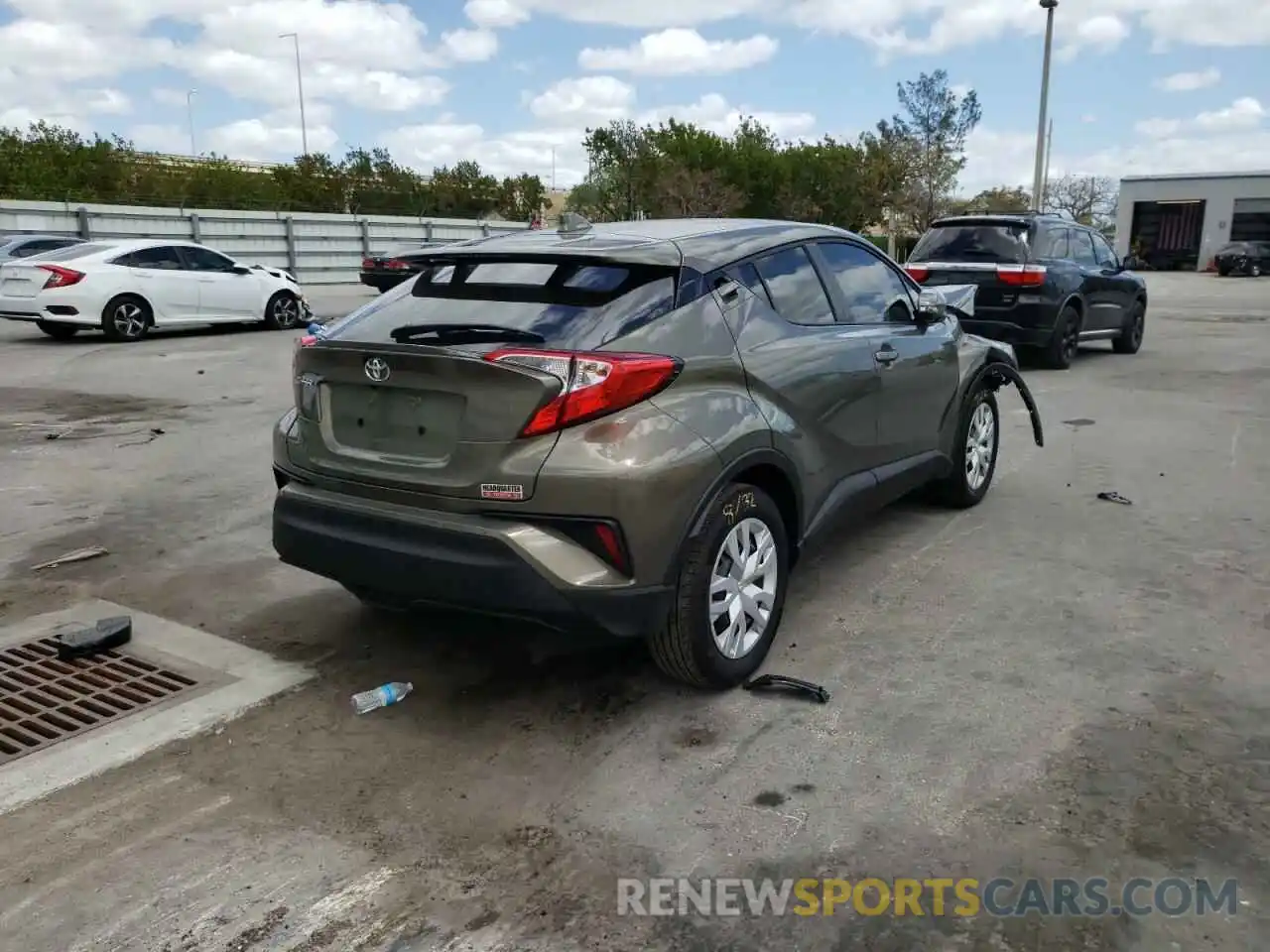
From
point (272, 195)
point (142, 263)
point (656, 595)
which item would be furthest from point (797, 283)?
point (272, 195)

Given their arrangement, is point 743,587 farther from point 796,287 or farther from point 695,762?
point 796,287

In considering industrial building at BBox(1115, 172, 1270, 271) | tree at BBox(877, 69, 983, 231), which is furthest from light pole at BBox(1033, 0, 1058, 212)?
industrial building at BBox(1115, 172, 1270, 271)

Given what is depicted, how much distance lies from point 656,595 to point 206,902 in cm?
153

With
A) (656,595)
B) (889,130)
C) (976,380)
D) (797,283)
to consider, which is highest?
(889,130)

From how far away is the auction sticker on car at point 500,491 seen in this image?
3242 millimetres

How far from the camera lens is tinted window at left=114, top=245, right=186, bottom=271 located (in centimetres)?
1495

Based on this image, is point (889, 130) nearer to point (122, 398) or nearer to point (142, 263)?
point (142, 263)

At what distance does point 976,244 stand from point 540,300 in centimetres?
938

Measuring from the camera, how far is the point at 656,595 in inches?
132

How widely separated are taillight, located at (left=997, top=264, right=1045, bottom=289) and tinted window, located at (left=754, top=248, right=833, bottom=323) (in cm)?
786

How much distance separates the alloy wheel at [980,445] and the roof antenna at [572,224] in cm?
265

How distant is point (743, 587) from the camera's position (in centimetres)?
375

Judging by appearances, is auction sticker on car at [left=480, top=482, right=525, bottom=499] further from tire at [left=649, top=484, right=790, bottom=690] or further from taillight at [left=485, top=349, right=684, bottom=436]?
tire at [left=649, top=484, right=790, bottom=690]

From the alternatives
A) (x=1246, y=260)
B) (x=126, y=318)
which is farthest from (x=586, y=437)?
(x=1246, y=260)
